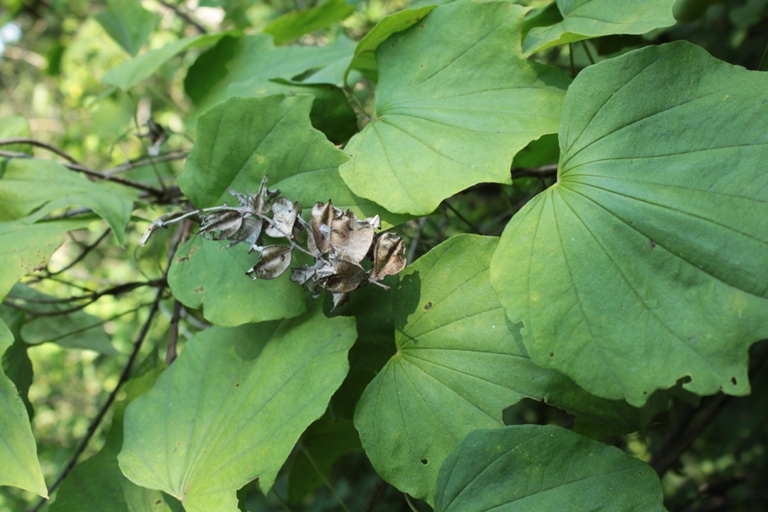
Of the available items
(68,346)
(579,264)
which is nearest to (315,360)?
(579,264)

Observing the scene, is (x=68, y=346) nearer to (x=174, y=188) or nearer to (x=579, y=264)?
(x=174, y=188)

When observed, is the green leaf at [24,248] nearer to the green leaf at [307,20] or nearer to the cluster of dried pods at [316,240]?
the cluster of dried pods at [316,240]

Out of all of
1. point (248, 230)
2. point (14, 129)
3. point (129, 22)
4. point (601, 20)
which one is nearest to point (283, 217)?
point (248, 230)

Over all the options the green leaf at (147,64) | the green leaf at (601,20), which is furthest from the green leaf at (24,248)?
the green leaf at (601,20)

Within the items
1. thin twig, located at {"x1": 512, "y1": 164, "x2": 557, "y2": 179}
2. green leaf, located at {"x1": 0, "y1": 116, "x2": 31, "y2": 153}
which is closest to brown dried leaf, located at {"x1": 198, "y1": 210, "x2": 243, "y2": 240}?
thin twig, located at {"x1": 512, "y1": 164, "x2": 557, "y2": 179}

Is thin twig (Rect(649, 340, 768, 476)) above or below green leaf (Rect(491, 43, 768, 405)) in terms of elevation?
below

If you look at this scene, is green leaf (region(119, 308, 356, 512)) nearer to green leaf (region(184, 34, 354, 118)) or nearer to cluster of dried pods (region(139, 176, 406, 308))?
cluster of dried pods (region(139, 176, 406, 308))

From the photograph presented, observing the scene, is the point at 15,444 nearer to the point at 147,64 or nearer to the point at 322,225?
the point at 322,225
